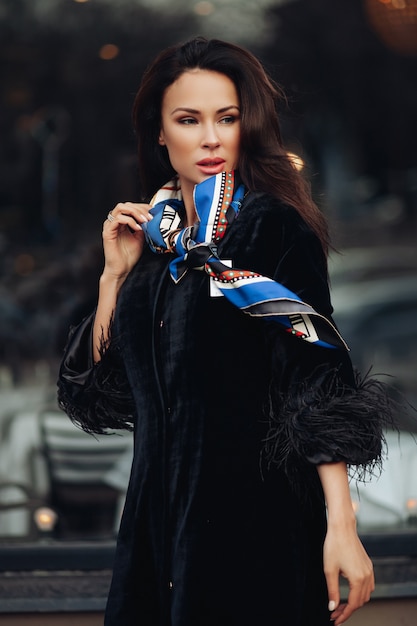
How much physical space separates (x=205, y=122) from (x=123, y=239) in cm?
32

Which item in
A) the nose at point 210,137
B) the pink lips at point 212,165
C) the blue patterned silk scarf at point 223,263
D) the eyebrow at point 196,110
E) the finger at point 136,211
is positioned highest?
the eyebrow at point 196,110

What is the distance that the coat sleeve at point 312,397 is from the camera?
168 centimetres

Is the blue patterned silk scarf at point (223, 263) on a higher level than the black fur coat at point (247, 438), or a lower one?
higher

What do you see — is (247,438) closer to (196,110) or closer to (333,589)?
(333,589)

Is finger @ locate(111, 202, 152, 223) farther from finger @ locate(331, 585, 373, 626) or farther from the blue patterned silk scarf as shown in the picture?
finger @ locate(331, 585, 373, 626)

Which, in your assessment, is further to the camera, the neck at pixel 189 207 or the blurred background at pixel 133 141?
the blurred background at pixel 133 141

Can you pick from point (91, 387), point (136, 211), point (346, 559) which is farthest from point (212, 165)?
point (346, 559)

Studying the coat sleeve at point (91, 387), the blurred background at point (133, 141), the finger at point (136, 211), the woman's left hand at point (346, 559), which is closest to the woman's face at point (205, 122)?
the finger at point (136, 211)

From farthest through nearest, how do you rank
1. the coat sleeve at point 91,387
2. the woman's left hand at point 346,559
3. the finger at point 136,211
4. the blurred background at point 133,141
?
the blurred background at point 133,141 → the coat sleeve at point 91,387 → the finger at point 136,211 → the woman's left hand at point 346,559

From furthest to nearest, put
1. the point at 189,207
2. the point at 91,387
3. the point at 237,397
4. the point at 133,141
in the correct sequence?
the point at 133,141 → the point at 91,387 → the point at 189,207 → the point at 237,397

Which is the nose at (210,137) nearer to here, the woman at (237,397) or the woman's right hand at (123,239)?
the woman at (237,397)

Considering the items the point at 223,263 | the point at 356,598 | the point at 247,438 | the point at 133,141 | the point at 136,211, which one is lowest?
the point at 356,598

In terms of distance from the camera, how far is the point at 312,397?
5.59 ft

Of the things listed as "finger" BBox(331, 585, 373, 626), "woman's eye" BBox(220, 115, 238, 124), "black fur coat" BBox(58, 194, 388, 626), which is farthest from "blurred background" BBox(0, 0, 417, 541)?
"finger" BBox(331, 585, 373, 626)
